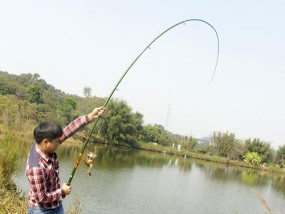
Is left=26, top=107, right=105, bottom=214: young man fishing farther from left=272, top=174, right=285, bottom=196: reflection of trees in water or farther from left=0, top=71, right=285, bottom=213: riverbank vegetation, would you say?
left=272, top=174, right=285, bottom=196: reflection of trees in water

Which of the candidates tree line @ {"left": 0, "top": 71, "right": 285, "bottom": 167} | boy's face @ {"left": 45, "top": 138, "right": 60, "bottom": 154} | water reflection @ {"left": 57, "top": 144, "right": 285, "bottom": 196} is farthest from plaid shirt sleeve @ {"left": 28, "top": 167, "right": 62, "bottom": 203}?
tree line @ {"left": 0, "top": 71, "right": 285, "bottom": 167}

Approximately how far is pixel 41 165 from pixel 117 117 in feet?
131

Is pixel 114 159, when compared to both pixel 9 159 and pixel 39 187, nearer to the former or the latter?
pixel 9 159

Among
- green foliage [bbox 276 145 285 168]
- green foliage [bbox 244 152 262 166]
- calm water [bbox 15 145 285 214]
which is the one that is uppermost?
green foliage [bbox 276 145 285 168]

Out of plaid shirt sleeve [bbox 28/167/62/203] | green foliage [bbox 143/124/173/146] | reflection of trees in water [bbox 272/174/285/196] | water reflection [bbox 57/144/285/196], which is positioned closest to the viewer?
plaid shirt sleeve [bbox 28/167/62/203]

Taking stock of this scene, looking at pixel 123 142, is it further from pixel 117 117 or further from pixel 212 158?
pixel 212 158

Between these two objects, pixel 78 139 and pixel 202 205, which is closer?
pixel 202 205

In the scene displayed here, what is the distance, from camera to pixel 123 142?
4359 cm

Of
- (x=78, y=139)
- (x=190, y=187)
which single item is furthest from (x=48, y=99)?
(x=190, y=187)

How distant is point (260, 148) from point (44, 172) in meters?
54.2

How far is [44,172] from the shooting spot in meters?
2.55

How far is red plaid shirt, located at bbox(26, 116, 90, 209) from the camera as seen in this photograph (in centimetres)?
249

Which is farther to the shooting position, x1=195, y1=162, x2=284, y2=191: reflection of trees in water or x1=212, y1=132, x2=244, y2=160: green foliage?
x1=212, y1=132, x2=244, y2=160: green foliage

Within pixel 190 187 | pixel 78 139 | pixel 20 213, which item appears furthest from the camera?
pixel 78 139
